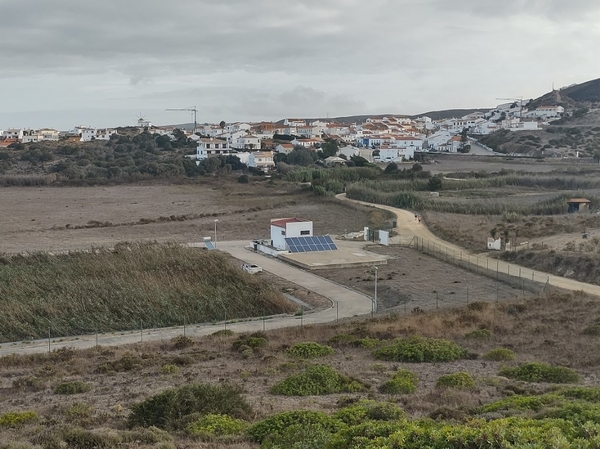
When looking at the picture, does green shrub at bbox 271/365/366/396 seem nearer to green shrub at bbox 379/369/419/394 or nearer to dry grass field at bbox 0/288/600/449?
dry grass field at bbox 0/288/600/449

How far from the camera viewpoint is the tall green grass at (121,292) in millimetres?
23844

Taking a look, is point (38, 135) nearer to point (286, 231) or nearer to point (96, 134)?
point (96, 134)

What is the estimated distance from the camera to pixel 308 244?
127ft

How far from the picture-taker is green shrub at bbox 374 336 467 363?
17.0 metres

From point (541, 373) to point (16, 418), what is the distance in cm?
1078

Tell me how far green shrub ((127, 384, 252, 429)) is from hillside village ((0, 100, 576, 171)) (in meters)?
85.9

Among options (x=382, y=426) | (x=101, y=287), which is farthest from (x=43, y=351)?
(x=382, y=426)

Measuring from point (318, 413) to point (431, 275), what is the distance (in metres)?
22.5

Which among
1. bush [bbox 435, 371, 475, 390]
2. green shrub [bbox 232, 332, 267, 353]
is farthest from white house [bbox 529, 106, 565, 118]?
bush [bbox 435, 371, 475, 390]

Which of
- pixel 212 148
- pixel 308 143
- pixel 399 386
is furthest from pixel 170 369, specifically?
pixel 308 143

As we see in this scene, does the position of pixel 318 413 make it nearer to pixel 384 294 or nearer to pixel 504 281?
pixel 384 294

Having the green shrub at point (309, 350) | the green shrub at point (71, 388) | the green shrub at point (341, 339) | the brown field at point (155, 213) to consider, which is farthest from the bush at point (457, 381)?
the brown field at point (155, 213)

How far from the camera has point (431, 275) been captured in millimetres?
32062

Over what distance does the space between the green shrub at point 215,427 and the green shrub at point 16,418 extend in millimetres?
3052
